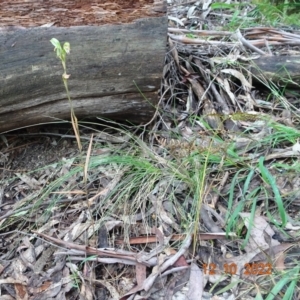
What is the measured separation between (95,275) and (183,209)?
41 cm

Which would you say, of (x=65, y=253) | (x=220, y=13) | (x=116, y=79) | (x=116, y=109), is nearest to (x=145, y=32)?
(x=116, y=79)

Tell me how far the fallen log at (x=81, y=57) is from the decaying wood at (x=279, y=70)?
0.64 m

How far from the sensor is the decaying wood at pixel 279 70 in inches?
86.0

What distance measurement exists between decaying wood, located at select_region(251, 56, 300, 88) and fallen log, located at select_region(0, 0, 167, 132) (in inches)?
25.1

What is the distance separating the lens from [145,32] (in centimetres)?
181

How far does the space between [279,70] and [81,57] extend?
103 cm

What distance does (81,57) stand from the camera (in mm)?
1809

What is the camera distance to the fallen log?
1762mm

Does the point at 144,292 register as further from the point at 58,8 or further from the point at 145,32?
the point at 58,8
